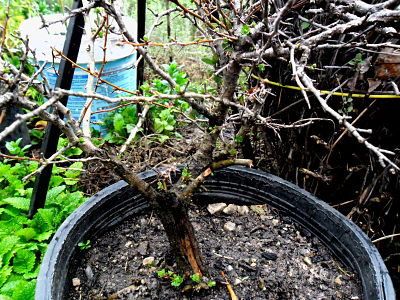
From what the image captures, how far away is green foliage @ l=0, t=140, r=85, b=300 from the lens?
5.11ft

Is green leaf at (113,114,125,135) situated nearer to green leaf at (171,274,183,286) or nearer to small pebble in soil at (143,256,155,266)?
small pebble in soil at (143,256,155,266)

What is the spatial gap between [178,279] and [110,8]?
38.2 inches

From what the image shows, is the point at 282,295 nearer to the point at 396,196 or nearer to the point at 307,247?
the point at 307,247

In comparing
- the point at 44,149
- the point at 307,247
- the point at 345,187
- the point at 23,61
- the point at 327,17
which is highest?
the point at 327,17

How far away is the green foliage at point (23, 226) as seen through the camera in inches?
61.4

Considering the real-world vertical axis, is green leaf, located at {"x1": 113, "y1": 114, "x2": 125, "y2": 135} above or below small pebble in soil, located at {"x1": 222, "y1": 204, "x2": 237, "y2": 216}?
above

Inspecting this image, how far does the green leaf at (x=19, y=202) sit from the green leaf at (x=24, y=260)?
280 millimetres

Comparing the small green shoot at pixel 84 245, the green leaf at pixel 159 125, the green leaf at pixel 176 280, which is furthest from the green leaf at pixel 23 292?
the green leaf at pixel 159 125

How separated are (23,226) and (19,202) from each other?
5.1 inches

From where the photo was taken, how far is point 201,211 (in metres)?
1.71

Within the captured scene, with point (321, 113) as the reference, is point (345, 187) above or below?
below

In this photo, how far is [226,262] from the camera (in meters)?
1.46

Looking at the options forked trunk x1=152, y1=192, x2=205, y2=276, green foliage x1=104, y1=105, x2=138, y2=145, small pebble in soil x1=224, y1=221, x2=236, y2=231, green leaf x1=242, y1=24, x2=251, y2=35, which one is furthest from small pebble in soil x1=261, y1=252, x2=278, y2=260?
green foliage x1=104, y1=105, x2=138, y2=145

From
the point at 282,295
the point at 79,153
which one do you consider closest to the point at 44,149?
the point at 79,153
